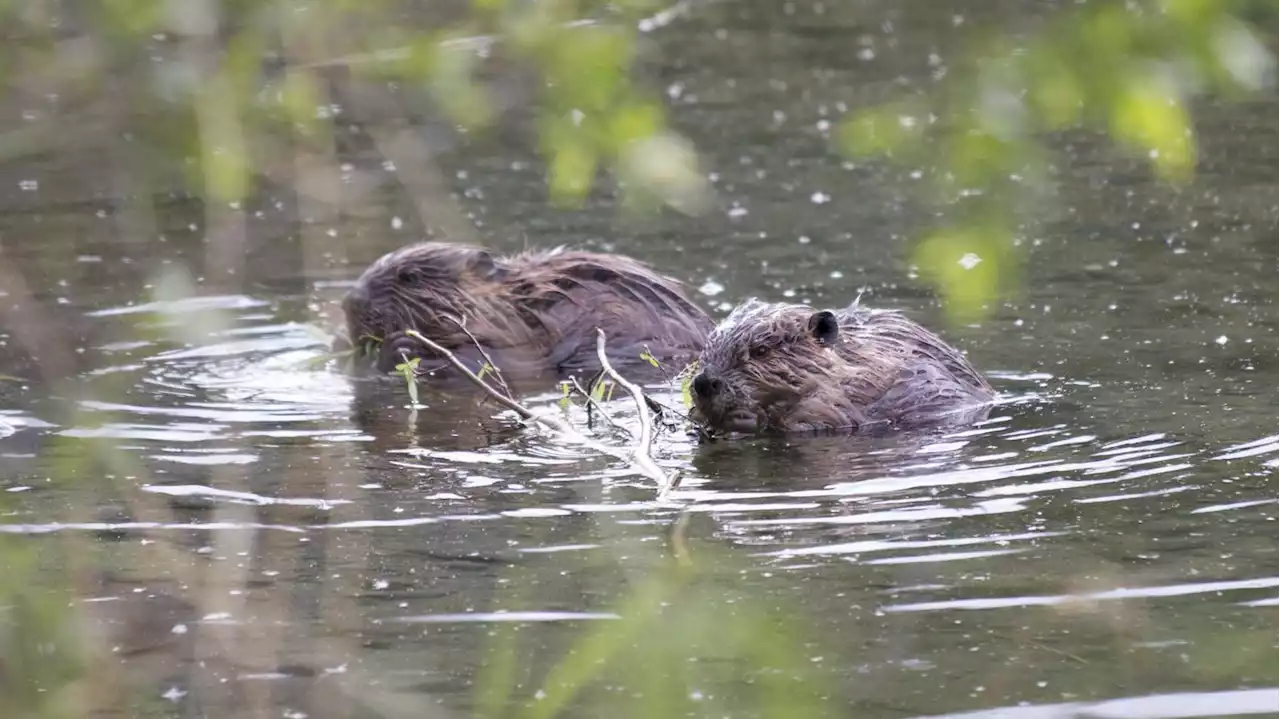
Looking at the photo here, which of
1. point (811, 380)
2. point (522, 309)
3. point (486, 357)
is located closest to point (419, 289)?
point (522, 309)

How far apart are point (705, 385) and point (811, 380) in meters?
0.34

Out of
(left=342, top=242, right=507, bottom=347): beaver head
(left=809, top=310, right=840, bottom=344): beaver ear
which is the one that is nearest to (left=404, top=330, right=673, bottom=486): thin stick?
(left=809, top=310, right=840, bottom=344): beaver ear

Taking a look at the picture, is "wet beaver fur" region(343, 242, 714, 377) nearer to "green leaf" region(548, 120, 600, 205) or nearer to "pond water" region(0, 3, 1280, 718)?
"pond water" region(0, 3, 1280, 718)

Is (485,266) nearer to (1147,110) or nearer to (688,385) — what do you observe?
(688,385)

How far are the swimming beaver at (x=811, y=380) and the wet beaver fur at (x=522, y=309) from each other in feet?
3.40

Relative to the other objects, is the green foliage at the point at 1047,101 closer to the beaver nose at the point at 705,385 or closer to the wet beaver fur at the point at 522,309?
the beaver nose at the point at 705,385

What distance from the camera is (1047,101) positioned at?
6.72 ft

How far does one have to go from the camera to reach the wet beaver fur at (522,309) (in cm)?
708

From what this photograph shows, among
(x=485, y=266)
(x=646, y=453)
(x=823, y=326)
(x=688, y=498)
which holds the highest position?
(x=485, y=266)

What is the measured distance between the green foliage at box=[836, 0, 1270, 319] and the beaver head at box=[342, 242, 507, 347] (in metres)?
5.21

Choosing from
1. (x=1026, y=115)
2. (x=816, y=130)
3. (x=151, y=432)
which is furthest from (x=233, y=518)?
(x=816, y=130)

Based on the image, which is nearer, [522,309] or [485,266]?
[522,309]

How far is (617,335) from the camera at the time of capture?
708 centimetres

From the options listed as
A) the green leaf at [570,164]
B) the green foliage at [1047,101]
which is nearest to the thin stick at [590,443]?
the green leaf at [570,164]
